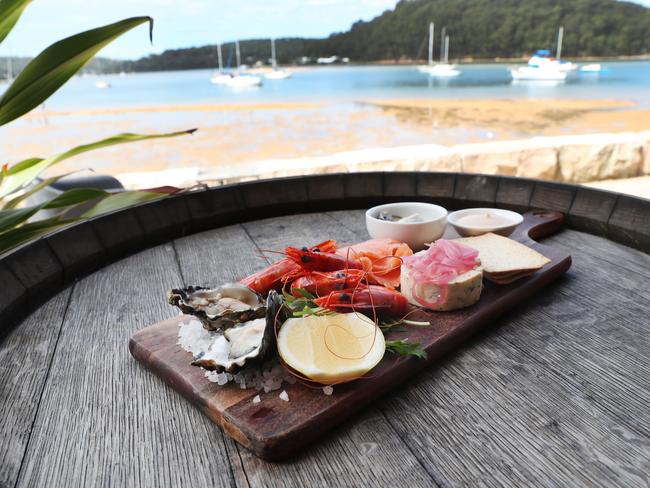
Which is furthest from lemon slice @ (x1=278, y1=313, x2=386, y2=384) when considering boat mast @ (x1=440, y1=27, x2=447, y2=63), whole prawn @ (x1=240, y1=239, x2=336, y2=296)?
boat mast @ (x1=440, y1=27, x2=447, y2=63)

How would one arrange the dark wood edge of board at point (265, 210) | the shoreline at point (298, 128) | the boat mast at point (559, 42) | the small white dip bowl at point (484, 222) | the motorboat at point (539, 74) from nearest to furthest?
the dark wood edge of board at point (265, 210)
the small white dip bowl at point (484, 222)
the shoreline at point (298, 128)
the motorboat at point (539, 74)
the boat mast at point (559, 42)

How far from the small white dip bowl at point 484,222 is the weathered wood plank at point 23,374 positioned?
4.09 feet

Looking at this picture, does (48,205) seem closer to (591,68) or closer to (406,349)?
(406,349)

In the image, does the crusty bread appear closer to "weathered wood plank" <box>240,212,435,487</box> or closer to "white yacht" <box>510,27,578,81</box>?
"weathered wood plank" <box>240,212,435,487</box>

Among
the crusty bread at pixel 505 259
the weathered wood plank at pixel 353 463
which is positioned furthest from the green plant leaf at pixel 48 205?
the crusty bread at pixel 505 259

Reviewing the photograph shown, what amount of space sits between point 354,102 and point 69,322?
34547mm

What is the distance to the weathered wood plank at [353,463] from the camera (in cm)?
69

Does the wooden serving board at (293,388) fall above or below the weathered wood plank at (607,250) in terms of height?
above

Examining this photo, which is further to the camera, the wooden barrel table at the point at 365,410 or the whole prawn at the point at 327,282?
the whole prawn at the point at 327,282

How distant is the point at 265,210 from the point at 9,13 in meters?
1.12

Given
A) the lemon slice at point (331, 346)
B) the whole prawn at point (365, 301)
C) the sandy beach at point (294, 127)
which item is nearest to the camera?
the lemon slice at point (331, 346)

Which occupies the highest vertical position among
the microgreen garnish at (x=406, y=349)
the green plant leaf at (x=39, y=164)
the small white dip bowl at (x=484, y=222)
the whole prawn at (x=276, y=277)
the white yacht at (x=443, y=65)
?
the white yacht at (x=443, y=65)

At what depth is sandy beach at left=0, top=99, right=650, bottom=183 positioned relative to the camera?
16.4 m

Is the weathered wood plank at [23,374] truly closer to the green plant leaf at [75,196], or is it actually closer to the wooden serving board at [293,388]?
the wooden serving board at [293,388]
